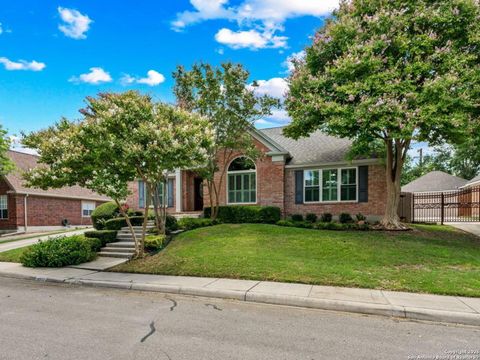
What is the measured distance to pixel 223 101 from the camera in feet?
48.8

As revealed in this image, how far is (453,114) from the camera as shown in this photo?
31.5ft

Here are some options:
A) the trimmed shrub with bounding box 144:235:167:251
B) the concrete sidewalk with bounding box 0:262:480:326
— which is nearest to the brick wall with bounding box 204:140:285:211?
the trimmed shrub with bounding box 144:235:167:251

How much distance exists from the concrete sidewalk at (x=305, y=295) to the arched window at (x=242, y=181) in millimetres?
9704

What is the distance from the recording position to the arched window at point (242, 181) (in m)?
17.7

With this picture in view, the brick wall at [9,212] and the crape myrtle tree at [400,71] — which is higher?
the crape myrtle tree at [400,71]

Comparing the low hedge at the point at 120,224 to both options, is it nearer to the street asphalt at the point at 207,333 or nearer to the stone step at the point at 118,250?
the stone step at the point at 118,250

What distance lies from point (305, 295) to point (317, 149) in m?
12.5

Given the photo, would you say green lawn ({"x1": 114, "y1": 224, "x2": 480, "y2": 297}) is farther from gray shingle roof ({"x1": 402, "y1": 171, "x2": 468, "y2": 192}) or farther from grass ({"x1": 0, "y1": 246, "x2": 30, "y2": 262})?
gray shingle roof ({"x1": 402, "y1": 171, "x2": 468, "y2": 192})

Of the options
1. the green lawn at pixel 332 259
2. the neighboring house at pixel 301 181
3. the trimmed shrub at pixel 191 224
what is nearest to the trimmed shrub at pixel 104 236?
the green lawn at pixel 332 259

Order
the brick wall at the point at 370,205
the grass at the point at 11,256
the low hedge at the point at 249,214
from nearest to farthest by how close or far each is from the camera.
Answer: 1. the grass at the point at 11,256
2. the brick wall at the point at 370,205
3. the low hedge at the point at 249,214

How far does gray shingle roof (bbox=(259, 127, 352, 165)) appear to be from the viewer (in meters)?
16.6

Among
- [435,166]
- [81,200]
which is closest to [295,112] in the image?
[81,200]

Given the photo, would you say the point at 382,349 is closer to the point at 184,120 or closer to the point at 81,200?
the point at 184,120

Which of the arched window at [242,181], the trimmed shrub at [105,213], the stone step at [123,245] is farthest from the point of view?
the arched window at [242,181]
